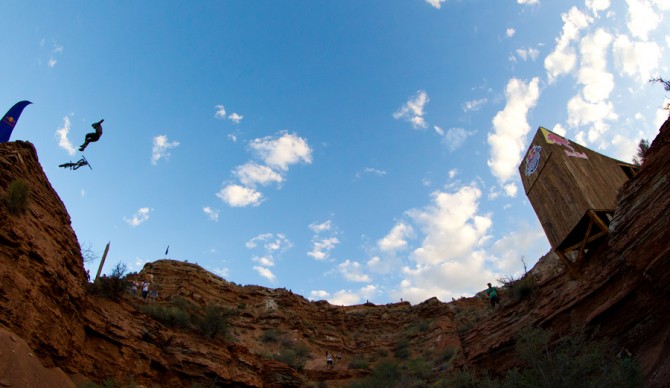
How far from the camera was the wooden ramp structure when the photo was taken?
13422 millimetres

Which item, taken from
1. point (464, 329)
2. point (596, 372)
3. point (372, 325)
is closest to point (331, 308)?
point (372, 325)

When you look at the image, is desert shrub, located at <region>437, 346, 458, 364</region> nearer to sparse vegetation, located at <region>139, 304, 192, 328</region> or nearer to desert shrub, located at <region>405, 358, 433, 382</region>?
desert shrub, located at <region>405, 358, 433, 382</region>

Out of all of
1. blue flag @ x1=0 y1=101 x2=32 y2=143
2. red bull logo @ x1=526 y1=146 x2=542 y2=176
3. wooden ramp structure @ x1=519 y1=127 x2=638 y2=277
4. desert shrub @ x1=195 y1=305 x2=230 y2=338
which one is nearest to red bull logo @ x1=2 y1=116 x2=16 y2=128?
blue flag @ x1=0 y1=101 x2=32 y2=143

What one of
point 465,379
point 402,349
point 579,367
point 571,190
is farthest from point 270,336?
point 571,190

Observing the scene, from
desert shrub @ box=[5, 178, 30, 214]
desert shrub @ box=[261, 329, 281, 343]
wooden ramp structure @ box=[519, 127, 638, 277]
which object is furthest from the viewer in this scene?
desert shrub @ box=[261, 329, 281, 343]

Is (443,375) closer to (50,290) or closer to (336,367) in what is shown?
(336,367)

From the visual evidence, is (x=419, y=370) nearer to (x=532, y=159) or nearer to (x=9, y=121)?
(x=532, y=159)

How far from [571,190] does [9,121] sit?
66.1ft

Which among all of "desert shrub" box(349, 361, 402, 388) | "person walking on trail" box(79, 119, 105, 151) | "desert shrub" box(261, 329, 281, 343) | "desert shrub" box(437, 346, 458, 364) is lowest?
"desert shrub" box(349, 361, 402, 388)

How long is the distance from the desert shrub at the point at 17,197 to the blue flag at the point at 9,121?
3.74m

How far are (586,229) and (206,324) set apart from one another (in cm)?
1633

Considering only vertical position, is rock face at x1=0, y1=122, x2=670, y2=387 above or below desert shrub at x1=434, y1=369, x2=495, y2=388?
above

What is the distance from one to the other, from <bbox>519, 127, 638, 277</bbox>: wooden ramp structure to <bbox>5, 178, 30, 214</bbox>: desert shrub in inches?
684

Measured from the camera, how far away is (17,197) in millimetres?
10109
